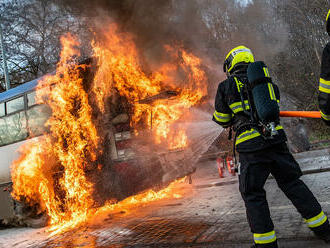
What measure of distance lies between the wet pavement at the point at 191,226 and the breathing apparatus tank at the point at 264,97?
1.24 metres

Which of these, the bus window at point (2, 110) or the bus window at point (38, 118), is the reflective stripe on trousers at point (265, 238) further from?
→ the bus window at point (2, 110)

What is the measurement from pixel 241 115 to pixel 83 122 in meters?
4.21

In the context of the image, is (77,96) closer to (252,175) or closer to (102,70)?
(102,70)

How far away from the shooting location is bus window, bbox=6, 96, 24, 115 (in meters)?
6.72

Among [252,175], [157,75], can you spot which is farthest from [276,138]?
[157,75]

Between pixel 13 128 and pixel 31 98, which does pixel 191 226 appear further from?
pixel 13 128

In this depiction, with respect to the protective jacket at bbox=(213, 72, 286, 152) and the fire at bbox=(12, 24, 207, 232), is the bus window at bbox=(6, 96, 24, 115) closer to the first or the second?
the fire at bbox=(12, 24, 207, 232)

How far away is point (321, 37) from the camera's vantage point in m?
11.4

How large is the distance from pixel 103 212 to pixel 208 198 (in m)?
2.36

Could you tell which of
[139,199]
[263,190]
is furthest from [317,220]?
[139,199]

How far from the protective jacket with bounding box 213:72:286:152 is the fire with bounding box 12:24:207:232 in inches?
136

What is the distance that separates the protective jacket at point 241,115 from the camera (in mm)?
2637

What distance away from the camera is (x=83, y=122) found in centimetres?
603

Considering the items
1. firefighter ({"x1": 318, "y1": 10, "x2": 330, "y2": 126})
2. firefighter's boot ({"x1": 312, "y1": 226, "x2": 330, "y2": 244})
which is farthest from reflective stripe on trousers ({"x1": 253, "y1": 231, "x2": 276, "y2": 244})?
firefighter ({"x1": 318, "y1": 10, "x2": 330, "y2": 126})
